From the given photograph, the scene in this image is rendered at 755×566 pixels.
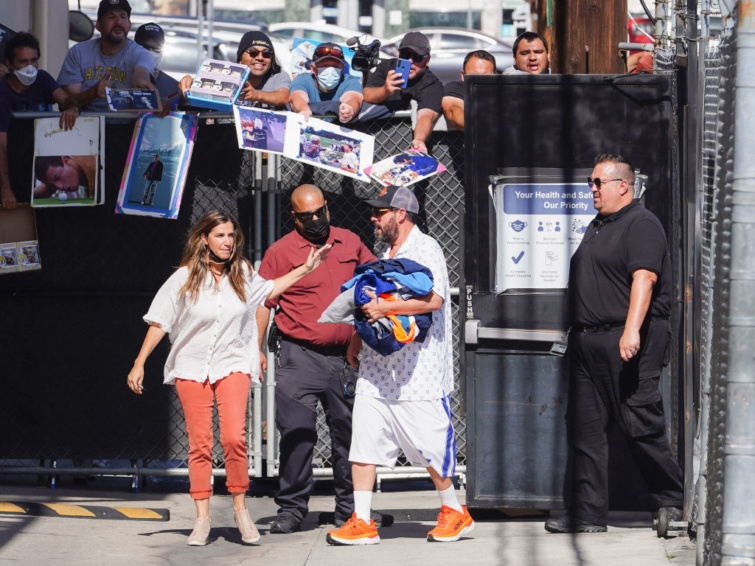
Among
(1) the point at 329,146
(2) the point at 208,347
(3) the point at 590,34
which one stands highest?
(3) the point at 590,34

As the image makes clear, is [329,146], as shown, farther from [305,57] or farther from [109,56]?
[109,56]

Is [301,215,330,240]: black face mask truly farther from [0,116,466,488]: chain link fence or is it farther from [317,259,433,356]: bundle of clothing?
[0,116,466,488]: chain link fence

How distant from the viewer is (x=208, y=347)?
751cm

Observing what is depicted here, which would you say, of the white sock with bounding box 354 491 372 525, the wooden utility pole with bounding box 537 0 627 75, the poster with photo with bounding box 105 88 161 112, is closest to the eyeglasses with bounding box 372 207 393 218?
the white sock with bounding box 354 491 372 525

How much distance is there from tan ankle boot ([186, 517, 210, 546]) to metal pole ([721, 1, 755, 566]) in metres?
3.84

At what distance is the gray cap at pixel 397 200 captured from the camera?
750 centimetres

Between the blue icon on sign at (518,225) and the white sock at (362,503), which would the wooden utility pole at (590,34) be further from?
the white sock at (362,503)

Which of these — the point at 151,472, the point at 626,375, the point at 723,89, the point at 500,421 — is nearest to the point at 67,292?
the point at 151,472

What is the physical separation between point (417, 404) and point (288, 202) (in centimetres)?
246

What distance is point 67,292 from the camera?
932 cm

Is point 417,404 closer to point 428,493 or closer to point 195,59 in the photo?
point 428,493

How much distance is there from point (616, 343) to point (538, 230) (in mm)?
980

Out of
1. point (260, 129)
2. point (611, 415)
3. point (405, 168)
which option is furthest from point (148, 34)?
point (611, 415)

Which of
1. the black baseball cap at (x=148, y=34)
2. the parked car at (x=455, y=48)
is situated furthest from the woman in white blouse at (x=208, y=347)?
the parked car at (x=455, y=48)
